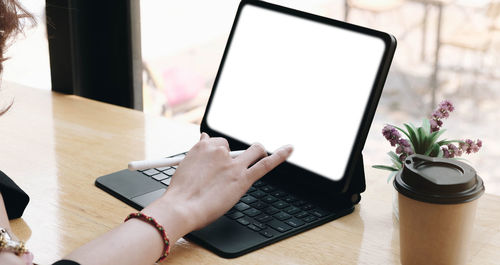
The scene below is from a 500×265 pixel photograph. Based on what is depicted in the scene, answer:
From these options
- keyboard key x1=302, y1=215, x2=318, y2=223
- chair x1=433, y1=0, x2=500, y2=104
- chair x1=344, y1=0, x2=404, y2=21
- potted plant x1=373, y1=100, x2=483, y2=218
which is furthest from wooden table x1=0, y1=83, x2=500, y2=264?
chair x1=433, y1=0, x2=500, y2=104

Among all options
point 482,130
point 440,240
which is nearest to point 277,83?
point 440,240

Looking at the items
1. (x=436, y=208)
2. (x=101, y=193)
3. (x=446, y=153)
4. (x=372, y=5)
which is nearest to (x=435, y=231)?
(x=436, y=208)

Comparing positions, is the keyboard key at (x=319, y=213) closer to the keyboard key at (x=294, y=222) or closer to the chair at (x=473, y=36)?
the keyboard key at (x=294, y=222)

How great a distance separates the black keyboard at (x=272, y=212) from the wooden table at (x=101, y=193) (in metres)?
0.02

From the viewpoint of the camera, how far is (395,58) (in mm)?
1919

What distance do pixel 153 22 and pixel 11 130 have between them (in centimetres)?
61

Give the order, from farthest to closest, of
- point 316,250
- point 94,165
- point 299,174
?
point 94,165 < point 299,174 < point 316,250

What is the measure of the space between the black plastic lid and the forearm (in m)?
A: 0.29

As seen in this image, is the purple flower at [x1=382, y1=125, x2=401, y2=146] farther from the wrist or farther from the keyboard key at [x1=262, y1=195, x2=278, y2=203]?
the wrist

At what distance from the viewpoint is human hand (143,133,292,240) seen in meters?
0.87

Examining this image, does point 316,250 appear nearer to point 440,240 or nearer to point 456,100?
point 440,240

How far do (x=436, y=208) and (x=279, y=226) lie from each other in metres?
0.24

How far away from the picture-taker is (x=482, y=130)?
204 cm

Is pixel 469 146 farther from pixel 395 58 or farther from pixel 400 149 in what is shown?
pixel 395 58
